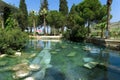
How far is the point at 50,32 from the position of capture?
239ft

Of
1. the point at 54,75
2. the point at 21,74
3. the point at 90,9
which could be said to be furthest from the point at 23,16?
the point at 54,75

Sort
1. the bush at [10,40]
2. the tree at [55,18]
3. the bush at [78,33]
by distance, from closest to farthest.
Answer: the bush at [10,40] → the bush at [78,33] → the tree at [55,18]

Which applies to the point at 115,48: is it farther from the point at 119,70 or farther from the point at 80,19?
the point at 80,19

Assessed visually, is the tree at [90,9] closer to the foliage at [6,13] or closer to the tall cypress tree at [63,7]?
the foliage at [6,13]

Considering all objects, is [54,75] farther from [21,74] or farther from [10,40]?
[10,40]

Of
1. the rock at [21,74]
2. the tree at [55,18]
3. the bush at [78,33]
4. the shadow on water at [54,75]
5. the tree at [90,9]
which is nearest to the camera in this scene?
the shadow on water at [54,75]

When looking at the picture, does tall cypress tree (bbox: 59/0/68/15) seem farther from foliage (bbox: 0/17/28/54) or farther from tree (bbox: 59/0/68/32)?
foliage (bbox: 0/17/28/54)

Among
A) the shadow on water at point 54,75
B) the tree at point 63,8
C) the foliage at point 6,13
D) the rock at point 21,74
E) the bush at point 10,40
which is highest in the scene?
the tree at point 63,8

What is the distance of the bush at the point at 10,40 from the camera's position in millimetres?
19875

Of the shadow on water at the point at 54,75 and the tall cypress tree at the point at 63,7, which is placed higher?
the tall cypress tree at the point at 63,7

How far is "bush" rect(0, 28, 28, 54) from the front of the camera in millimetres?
19875

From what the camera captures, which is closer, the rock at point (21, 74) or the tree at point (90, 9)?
the rock at point (21, 74)

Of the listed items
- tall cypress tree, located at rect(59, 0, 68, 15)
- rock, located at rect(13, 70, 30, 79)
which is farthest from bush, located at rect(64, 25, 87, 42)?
rock, located at rect(13, 70, 30, 79)

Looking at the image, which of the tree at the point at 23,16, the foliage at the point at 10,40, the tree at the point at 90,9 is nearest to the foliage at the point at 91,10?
the tree at the point at 90,9
